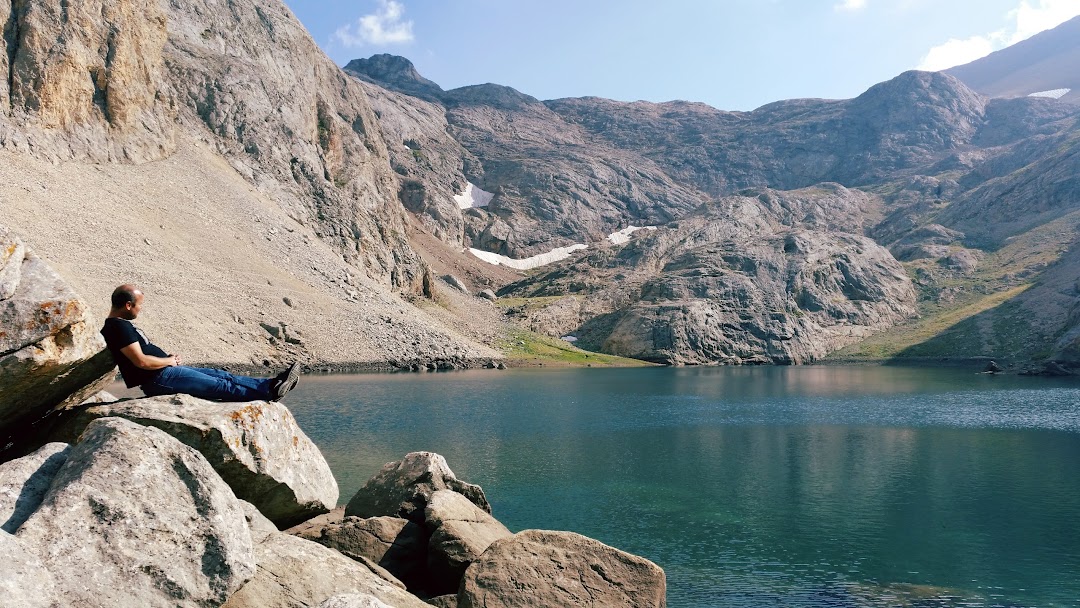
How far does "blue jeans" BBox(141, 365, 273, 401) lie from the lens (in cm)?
1270

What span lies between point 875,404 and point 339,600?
250 feet

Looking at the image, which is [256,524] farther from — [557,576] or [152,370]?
[557,576]

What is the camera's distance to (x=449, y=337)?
129 m

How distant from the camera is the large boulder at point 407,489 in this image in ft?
66.2

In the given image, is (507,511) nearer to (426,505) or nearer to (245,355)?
(426,505)

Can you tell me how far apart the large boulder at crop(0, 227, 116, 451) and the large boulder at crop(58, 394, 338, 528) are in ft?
2.53

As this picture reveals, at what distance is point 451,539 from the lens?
56.0ft

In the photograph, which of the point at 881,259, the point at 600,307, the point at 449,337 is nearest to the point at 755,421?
the point at 449,337

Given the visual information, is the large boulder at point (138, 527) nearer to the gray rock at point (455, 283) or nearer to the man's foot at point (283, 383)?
the man's foot at point (283, 383)

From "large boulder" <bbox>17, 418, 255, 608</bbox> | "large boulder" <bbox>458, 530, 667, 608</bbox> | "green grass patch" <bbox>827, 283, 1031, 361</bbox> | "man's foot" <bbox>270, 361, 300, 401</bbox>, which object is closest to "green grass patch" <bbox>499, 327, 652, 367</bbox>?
"green grass patch" <bbox>827, 283, 1031, 361</bbox>

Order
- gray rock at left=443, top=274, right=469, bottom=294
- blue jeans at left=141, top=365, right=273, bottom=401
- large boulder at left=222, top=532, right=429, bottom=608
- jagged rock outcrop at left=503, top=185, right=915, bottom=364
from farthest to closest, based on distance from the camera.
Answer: gray rock at left=443, top=274, right=469, bottom=294, jagged rock outcrop at left=503, top=185, right=915, bottom=364, blue jeans at left=141, top=365, right=273, bottom=401, large boulder at left=222, top=532, right=429, bottom=608

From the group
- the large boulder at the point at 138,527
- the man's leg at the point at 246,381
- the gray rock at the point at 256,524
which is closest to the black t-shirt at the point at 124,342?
the man's leg at the point at 246,381

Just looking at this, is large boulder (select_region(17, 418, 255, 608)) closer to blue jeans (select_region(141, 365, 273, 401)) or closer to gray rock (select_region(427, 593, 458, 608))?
blue jeans (select_region(141, 365, 273, 401))

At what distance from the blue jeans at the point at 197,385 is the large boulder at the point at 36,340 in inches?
35.7
